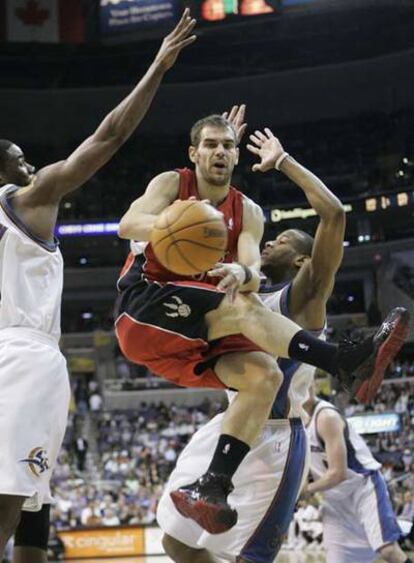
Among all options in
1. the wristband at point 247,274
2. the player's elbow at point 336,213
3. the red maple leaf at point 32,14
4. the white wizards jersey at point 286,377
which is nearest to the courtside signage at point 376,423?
the red maple leaf at point 32,14

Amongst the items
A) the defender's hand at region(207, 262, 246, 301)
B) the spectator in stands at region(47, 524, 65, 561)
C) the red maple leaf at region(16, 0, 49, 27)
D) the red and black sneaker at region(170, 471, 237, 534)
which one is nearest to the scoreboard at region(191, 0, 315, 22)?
the red maple leaf at region(16, 0, 49, 27)

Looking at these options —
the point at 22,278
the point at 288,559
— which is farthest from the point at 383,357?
the point at 288,559

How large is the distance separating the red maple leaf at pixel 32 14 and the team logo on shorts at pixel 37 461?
20.2 meters

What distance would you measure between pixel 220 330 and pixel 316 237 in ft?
3.47

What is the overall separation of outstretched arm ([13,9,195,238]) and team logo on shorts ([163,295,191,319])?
2.35ft

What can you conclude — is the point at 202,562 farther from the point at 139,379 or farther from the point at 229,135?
the point at 139,379

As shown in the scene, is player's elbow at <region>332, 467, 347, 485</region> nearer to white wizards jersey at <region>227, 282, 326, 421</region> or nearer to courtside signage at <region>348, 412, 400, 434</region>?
white wizards jersey at <region>227, 282, 326, 421</region>

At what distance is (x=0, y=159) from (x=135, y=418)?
18878 millimetres

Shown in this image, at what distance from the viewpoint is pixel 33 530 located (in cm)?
440

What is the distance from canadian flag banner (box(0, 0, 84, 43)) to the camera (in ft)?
74.6

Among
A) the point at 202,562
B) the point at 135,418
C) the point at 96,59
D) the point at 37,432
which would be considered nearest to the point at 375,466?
the point at 202,562

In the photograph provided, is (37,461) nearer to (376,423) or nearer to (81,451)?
(376,423)

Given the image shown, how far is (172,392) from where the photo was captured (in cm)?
2434

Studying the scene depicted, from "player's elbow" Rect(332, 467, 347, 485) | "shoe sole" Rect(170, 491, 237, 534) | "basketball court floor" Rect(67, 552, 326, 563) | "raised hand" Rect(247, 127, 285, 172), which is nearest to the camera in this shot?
A: "shoe sole" Rect(170, 491, 237, 534)
